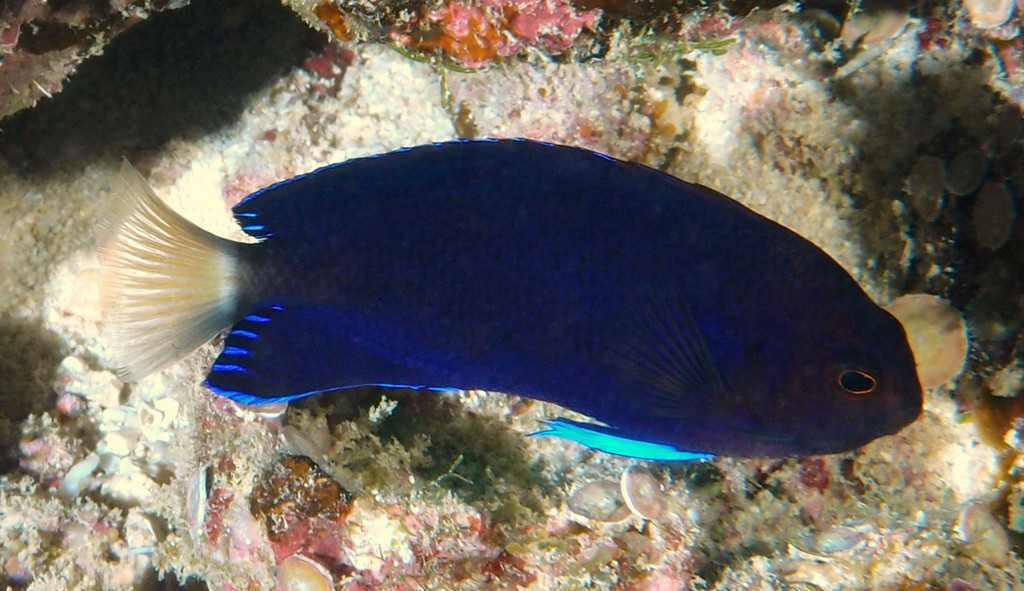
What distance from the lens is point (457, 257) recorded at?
1.55 meters

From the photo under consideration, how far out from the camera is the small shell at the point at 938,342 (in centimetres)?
225

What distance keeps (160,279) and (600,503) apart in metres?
1.72

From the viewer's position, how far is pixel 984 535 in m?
2.13

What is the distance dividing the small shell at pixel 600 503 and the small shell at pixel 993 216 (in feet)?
5.56

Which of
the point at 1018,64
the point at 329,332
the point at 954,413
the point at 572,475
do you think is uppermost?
the point at 1018,64

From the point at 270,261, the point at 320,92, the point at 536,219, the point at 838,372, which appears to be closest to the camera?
the point at 838,372

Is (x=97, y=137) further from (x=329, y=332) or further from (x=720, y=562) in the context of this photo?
(x=720, y=562)

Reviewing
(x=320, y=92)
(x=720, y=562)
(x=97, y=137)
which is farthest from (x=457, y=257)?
(x=97, y=137)

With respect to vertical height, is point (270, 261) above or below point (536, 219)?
below

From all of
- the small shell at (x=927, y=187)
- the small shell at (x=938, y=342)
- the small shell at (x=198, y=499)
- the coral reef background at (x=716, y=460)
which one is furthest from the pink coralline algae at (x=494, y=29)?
the small shell at (x=198, y=499)

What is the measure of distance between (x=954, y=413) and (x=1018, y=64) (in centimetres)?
139

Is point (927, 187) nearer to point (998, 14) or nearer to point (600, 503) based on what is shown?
point (998, 14)

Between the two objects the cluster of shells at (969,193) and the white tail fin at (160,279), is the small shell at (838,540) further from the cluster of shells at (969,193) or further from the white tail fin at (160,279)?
the white tail fin at (160,279)

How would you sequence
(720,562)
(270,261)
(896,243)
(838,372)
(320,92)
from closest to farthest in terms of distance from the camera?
(838,372), (270,261), (720,562), (896,243), (320,92)
